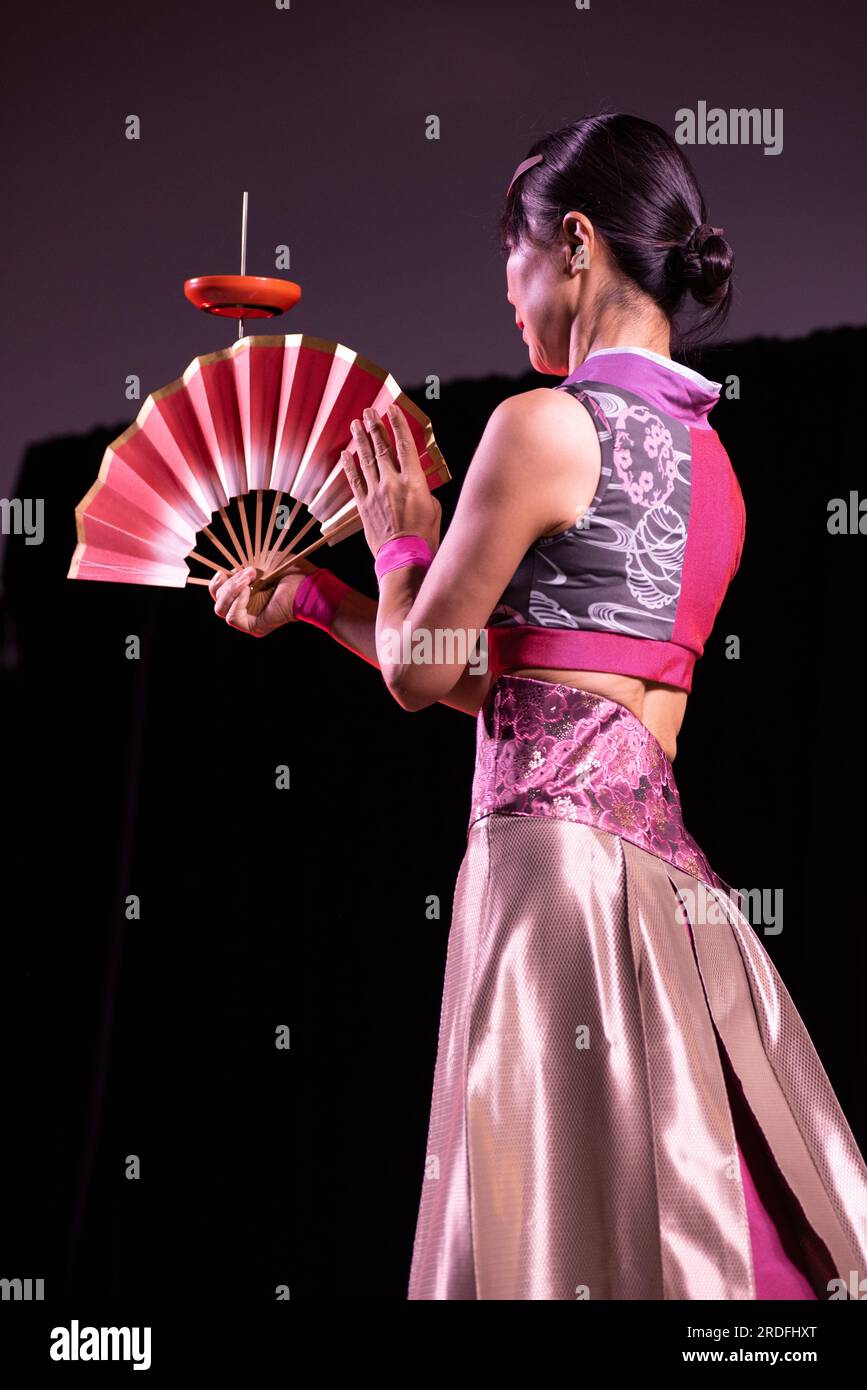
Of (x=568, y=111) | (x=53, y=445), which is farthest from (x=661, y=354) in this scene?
(x=53, y=445)

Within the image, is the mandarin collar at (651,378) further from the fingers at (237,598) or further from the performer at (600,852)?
the fingers at (237,598)

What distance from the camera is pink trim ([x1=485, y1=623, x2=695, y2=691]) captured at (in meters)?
1.46

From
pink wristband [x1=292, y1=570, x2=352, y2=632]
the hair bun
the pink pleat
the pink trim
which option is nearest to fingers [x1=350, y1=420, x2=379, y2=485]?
pink wristband [x1=292, y1=570, x2=352, y2=632]

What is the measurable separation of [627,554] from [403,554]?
22 centimetres

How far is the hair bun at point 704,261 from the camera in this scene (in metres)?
1.57

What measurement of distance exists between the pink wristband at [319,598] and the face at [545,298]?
33 cm

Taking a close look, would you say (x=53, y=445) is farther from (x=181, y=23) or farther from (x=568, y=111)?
(x=568, y=111)

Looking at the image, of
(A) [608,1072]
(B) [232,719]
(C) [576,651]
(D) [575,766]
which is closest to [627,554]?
(C) [576,651]

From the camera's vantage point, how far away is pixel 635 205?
155 cm

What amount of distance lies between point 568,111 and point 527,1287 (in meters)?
2.09

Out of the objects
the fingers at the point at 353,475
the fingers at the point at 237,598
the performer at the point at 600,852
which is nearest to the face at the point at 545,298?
the performer at the point at 600,852

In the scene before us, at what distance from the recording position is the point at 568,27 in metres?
2.74

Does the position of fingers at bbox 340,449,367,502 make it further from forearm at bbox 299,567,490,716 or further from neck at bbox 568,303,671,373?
neck at bbox 568,303,671,373

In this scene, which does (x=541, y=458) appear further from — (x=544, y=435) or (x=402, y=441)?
(x=402, y=441)
